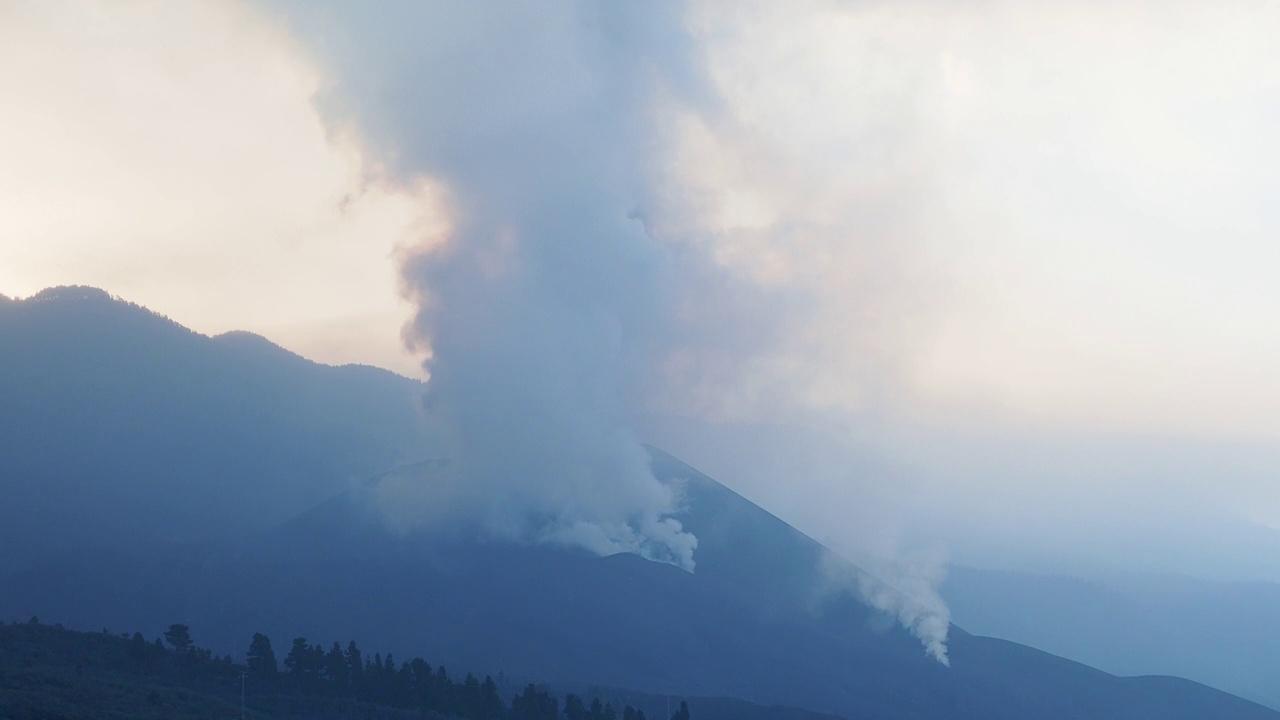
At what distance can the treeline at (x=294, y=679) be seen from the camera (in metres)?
64.0

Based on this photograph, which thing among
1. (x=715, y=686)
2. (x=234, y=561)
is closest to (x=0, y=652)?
(x=715, y=686)

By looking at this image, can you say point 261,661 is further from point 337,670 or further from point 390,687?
point 390,687

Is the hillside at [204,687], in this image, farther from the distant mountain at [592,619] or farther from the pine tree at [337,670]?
the distant mountain at [592,619]

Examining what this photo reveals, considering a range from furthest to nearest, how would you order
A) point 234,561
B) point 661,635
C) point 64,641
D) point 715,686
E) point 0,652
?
point 234,561, point 661,635, point 715,686, point 64,641, point 0,652

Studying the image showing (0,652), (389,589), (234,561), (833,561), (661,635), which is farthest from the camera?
(833,561)

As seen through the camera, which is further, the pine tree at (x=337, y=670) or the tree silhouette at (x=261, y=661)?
the pine tree at (x=337, y=670)

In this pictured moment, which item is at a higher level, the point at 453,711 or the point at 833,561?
the point at 833,561

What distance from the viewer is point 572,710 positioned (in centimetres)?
7569

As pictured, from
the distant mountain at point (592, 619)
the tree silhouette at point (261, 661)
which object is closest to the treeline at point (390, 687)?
the tree silhouette at point (261, 661)

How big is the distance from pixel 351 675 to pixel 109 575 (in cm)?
10689

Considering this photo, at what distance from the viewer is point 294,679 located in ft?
235

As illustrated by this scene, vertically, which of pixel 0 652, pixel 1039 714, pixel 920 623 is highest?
pixel 920 623

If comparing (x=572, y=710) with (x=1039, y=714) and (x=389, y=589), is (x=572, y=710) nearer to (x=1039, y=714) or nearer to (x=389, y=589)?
(x=389, y=589)

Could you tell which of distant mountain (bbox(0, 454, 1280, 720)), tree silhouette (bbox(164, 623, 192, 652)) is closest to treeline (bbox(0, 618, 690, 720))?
tree silhouette (bbox(164, 623, 192, 652))
